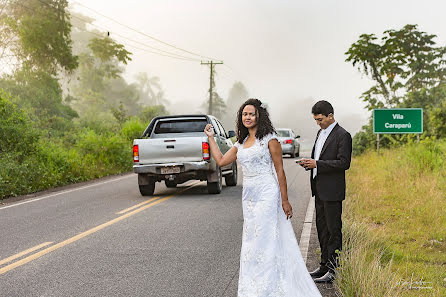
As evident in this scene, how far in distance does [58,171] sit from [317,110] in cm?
1398

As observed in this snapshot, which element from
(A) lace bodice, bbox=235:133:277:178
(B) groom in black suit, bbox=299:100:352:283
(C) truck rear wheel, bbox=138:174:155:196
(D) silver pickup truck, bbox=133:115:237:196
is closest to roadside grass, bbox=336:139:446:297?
(B) groom in black suit, bbox=299:100:352:283

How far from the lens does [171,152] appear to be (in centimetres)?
1303

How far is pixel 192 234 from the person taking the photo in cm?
845

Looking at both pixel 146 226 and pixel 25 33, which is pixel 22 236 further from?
pixel 25 33

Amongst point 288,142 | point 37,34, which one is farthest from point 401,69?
point 37,34

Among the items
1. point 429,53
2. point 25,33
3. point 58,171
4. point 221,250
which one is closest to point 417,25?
point 429,53

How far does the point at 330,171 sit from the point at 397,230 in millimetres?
3939

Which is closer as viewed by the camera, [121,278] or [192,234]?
[121,278]

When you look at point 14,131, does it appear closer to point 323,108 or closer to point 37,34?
point 323,108

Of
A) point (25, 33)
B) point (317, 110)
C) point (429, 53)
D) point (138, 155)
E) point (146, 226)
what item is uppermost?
point (25, 33)

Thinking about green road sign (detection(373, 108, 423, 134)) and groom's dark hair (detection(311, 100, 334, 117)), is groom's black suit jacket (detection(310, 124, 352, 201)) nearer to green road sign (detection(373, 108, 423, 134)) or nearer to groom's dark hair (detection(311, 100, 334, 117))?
groom's dark hair (detection(311, 100, 334, 117))

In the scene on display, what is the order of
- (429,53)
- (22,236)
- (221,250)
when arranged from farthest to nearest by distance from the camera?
1. (429,53)
2. (22,236)
3. (221,250)

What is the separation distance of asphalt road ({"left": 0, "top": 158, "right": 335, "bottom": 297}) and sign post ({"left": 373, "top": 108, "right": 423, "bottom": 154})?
9.59 m

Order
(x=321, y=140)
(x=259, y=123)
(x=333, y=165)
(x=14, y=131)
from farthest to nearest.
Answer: (x=14, y=131)
(x=321, y=140)
(x=333, y=165)
(x=259, y=123)
